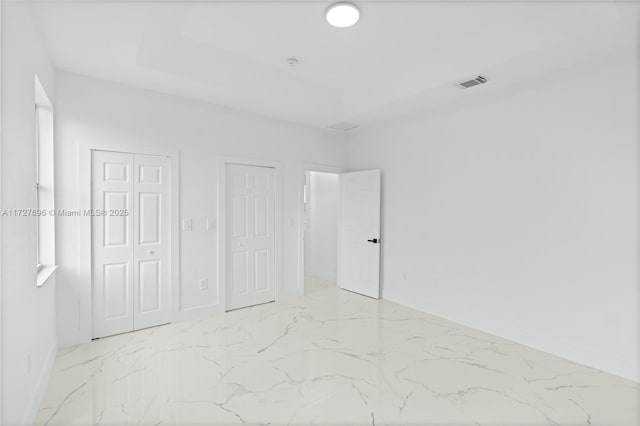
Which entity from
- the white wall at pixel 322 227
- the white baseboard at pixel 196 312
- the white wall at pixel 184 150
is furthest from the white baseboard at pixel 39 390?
the white wall at pixel 322 227

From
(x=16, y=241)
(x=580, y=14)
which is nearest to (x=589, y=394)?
A: (x=580, y=14)

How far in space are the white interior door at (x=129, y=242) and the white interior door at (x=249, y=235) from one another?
78cm

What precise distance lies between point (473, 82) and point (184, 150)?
10.4ft

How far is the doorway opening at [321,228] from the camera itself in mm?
5988

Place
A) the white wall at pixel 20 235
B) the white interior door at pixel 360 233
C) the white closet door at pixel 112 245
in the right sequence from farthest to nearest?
the white interior door at pixel 360 233 < the white closet door at pixel 112 245 < the white wall at pixel 20 235

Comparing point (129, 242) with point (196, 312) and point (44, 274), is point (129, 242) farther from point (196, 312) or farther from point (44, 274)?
point (196, 312)

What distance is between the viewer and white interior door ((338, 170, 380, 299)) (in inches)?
189

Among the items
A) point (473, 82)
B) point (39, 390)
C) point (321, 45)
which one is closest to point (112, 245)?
point (39, 390)

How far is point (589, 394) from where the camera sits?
7.93 feet

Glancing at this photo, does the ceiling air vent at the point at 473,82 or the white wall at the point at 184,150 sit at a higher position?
the ceiling air vent at the point at 473,82

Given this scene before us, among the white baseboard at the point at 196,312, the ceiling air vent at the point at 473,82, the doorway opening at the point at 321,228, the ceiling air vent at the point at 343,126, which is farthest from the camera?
the doorway opening at the point at 321,228

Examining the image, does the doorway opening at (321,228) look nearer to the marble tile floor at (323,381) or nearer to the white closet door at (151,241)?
the marble tile floor at (323,381)

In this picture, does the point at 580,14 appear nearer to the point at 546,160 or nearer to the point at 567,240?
the point at 546,160

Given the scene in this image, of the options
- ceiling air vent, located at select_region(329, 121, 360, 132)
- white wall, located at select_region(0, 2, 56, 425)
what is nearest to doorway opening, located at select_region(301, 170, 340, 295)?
ceiling air vent, located at select_region(329, 121, 360, 132)
